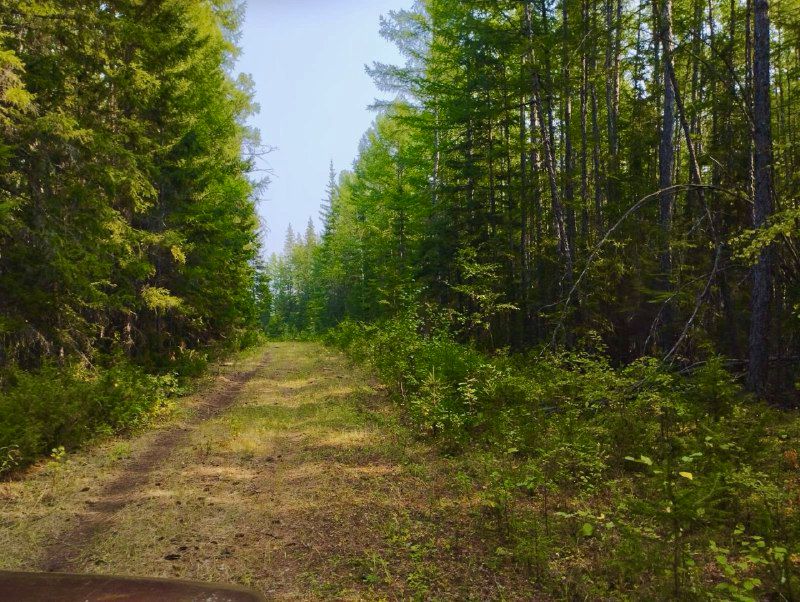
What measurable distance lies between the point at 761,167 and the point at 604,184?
12.8 metres

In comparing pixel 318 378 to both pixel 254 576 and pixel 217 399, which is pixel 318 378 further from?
pixel 254 576

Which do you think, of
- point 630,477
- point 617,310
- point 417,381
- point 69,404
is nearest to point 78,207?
point 69,404

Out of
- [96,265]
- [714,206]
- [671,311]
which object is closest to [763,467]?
[671,311]

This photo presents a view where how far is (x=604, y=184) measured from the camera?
19.1 m

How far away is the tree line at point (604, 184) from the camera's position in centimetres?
805

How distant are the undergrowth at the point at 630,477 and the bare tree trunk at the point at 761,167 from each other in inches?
45.9

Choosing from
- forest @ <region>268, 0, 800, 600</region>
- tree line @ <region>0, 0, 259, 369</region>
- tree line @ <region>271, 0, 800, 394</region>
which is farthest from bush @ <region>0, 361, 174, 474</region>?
tree line @ <region>271, 0, 800, 394</region>

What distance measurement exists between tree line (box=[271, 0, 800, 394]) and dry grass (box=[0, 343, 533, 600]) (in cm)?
357

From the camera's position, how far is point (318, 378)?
1677 centimetres

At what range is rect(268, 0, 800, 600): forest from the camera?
457 centimetres

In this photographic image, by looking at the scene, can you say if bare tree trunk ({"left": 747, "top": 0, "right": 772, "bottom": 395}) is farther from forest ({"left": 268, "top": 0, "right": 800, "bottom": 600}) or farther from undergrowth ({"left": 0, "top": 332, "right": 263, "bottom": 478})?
undergrowth ({"left": 0, "top": 332, "right": 263, "bottom": 478})

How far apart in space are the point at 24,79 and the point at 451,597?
34.7 ft

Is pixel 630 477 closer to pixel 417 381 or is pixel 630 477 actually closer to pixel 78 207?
pixel 417 381

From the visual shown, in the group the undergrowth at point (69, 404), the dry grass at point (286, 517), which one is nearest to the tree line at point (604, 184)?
the dry grass at point (286, 517)
